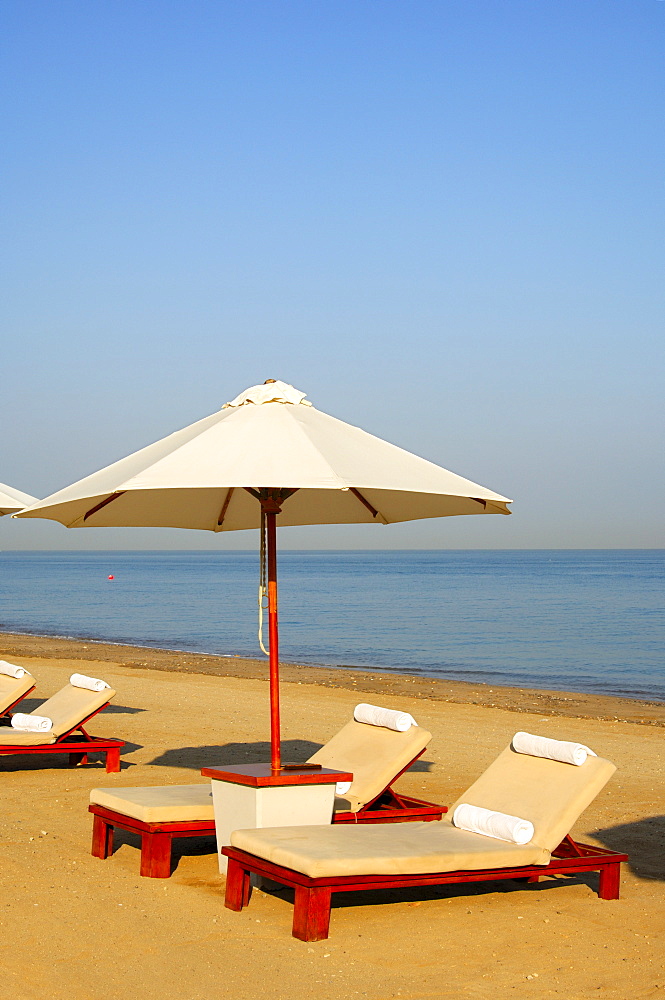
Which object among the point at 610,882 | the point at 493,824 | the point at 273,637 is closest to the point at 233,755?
the point at 273,637

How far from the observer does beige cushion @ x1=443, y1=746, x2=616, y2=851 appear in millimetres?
4695

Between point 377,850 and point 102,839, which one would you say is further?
point 102,839

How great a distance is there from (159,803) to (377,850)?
1.40m

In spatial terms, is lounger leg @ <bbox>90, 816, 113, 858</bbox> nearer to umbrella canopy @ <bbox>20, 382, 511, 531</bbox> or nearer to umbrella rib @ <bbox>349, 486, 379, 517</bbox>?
umbrella canopy @ <bbox>20, 382, 511, 531</bbox>

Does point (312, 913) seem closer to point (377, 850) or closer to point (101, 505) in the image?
point (377, 850)

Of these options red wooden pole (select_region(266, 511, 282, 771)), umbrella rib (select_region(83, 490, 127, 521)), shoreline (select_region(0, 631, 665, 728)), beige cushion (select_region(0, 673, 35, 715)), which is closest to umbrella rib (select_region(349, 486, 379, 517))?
red wooden pole (select_region(266, 511, 282, 771))

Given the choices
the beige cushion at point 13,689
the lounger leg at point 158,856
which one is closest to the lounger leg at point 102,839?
the lounger leg at point 158,856

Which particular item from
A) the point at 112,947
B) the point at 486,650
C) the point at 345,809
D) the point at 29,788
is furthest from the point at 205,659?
the point at 112,947

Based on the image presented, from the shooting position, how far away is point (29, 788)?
24.0ft

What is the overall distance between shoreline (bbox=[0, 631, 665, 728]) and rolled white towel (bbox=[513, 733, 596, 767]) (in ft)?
26.6

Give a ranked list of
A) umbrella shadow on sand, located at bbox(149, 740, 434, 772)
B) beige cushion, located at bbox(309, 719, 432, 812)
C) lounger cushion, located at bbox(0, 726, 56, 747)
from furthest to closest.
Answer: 1. umbrella shadow on sand, located at bbox(149, 740, 434, 772)
2. lounger cushion, located at bbox(0, 726, 56, 747)
3. beige cushion, located at bbox(309, 719, 432, 812)

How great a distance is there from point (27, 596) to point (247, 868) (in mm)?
54341

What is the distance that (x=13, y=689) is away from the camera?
9180 mm

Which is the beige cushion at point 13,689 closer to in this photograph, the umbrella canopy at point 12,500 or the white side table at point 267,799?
the umbrella canopy at point 12,500
